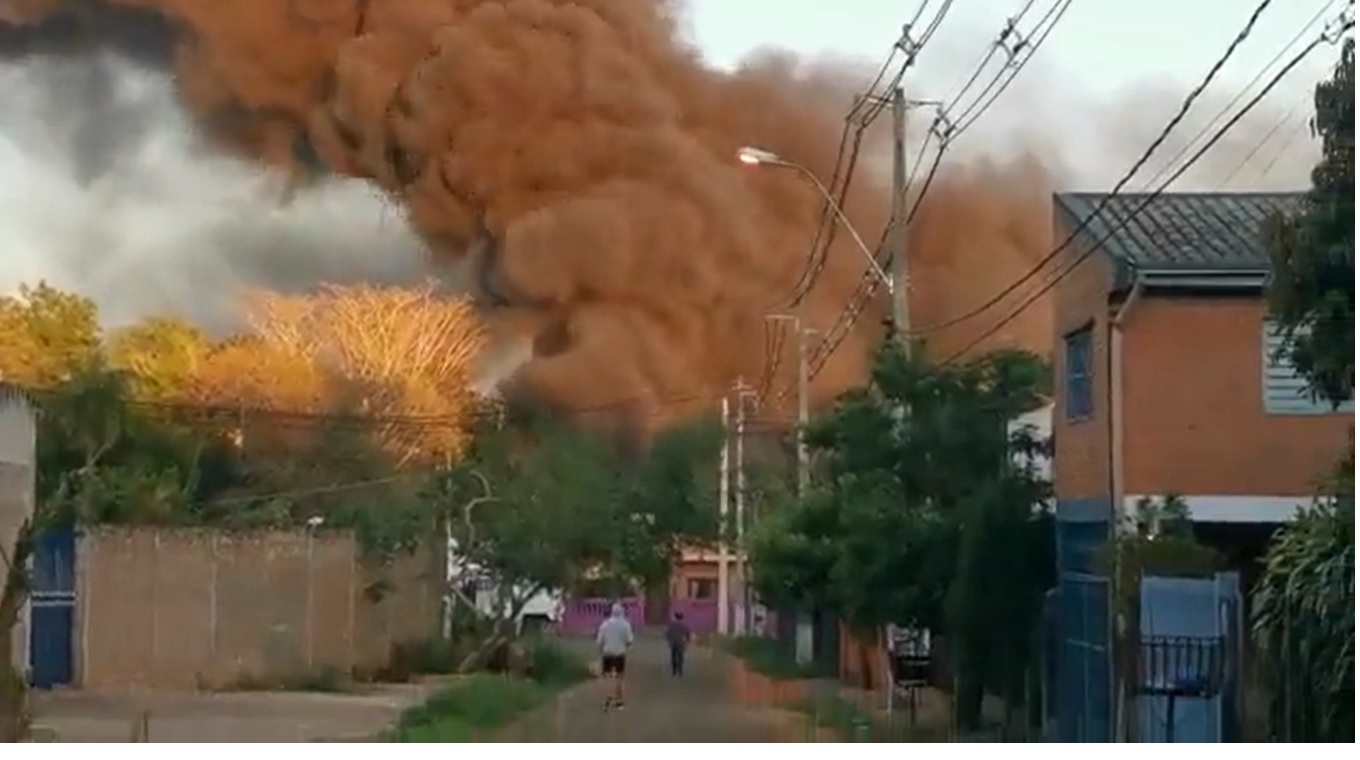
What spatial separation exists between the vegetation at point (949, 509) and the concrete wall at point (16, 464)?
181 inches

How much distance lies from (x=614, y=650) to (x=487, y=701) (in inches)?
47.9

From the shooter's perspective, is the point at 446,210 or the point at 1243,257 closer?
the point at 1243,257

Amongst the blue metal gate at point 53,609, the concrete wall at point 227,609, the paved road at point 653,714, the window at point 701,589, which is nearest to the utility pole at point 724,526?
the window at point 701,589

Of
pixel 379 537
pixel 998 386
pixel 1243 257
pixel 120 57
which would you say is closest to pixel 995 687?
pixel 998 386

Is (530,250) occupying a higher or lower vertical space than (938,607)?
higher

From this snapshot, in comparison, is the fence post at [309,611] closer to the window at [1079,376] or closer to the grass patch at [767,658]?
the grass patch at [767,658]

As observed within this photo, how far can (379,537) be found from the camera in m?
15.2

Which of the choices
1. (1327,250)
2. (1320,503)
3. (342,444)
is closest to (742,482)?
(342,444)

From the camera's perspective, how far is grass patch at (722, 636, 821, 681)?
17812 millimetres

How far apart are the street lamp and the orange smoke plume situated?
65mm

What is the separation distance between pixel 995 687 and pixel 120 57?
6.33m

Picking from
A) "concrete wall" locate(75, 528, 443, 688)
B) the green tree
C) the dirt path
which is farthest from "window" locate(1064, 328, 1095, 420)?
"concrete wall" locate(75, 528, 443, 688)

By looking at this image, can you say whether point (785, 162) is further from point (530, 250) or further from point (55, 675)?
point (55, 675)

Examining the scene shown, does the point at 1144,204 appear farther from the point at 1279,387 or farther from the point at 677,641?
the point at 677,641
